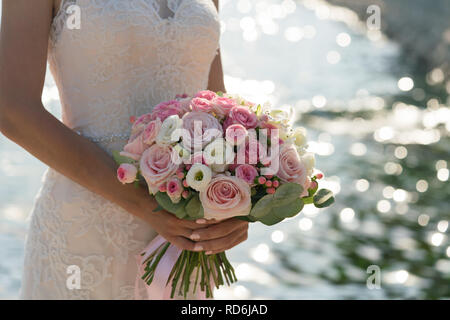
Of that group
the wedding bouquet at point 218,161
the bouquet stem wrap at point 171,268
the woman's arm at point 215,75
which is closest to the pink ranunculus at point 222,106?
the wedding bouquet at point 218,161

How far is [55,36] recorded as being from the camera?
222 centimetres

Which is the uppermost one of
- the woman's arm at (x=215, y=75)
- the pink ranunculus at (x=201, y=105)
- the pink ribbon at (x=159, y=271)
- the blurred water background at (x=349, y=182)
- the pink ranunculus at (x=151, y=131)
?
the blurred water background at (x=349, y=182)

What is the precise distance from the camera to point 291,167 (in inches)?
80.4

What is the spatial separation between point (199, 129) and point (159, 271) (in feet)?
1.71

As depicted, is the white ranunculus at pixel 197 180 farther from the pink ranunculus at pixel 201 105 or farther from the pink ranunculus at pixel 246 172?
the pink ranunculus at pixel 201 105

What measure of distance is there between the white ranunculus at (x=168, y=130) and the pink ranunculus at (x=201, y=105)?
0.28 ft

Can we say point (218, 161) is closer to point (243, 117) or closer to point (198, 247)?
point (243, 117)

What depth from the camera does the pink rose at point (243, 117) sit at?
2.03 meters

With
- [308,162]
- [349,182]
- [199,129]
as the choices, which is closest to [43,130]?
[199,129]

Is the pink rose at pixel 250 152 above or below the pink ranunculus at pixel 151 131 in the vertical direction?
below

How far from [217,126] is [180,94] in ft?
1.33

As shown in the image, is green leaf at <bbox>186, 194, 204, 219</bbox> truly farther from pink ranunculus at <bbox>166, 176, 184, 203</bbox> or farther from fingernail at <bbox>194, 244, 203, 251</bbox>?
fingernail at <bbox>194, 244, 203, 251</bbox>

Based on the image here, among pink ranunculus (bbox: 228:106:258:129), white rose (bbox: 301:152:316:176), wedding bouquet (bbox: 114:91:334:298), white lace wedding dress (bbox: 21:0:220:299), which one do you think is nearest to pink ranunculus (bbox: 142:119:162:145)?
wedding bouquet (bbox: 114:91:334:298)

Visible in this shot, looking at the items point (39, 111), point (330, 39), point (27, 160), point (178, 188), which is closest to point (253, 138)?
point (178, 188)
